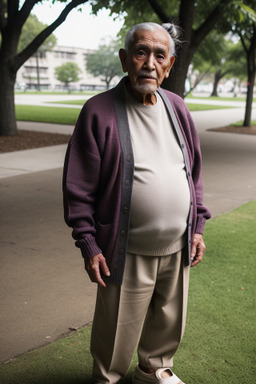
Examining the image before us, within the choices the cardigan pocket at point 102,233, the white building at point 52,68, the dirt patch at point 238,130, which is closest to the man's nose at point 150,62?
the cardigan pocket at point 102,233

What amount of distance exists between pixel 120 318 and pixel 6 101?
40.5 feet

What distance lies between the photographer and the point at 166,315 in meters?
2.57

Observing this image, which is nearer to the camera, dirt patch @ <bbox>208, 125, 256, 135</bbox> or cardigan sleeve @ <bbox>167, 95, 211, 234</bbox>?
cardigan sleeve @ <bbox>167, 95, 211, 234</bbox>

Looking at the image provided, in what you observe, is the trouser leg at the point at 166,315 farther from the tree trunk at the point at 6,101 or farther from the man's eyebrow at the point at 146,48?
the tree trunk at the point at 6,101

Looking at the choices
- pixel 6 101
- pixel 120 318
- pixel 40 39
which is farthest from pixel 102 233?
pixel 6 101

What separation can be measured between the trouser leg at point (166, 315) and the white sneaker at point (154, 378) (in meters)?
0.04

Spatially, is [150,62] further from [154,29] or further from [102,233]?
[102,233]

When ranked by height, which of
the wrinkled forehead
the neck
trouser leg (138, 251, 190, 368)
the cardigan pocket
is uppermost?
the wrinkled forehead

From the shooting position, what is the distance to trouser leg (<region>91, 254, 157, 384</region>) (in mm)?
2395

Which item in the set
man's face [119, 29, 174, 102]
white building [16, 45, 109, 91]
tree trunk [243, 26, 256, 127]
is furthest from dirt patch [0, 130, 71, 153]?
white building [16, 45, 109, 91]

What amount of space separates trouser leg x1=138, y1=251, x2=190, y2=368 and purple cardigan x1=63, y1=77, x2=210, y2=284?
298mm

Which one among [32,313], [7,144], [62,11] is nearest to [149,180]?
[32,313]

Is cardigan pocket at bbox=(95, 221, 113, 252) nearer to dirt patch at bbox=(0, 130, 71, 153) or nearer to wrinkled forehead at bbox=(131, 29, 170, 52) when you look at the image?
wrinkled forehead at bbox=(131, 29, 170, 52)

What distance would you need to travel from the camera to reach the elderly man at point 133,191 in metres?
2.20
